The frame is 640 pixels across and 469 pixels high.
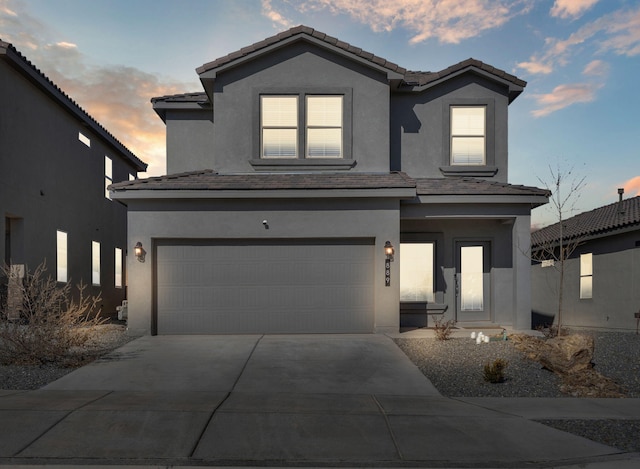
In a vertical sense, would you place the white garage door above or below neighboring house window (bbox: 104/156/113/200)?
below

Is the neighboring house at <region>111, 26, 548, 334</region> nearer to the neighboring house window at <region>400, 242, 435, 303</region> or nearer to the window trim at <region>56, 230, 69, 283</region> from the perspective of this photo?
the neighboring house window at <region>400, 242, 435, 303</region>

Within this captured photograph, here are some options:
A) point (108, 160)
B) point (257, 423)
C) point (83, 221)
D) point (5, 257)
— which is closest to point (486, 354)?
point (257, 423)

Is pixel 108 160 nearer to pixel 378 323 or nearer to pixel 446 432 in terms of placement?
pixel 378 323

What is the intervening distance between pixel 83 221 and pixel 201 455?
16.4 meters

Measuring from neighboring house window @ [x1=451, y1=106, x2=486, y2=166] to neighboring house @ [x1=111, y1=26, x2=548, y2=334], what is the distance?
0.03 meters

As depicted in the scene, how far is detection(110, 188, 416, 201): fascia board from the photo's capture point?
499 inches

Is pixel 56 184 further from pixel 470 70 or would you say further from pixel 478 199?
pixel 470 70

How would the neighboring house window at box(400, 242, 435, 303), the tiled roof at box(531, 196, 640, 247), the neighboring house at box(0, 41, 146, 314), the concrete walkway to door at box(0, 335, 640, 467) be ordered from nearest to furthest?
the concrete walkway to door at box(0, 335, 640, 467), the neighboring house window at box(400, 242, 435, 303), the neighboring house at box(0, 41, 146, 314), the tiled roof at box(531, 196, 640, 247)

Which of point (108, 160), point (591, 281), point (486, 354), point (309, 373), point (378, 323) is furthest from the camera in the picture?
point (108, 160)

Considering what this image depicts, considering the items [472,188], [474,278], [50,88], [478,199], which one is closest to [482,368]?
[478,199]

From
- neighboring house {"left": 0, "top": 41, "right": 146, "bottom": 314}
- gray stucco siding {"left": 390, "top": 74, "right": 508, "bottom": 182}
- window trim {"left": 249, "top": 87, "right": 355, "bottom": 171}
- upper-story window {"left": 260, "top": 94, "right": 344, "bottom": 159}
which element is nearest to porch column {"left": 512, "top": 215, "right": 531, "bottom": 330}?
gray stucco siding {"left": 390, "top": 74, "right": 508, "bottom": 182}

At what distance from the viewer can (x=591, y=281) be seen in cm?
1839

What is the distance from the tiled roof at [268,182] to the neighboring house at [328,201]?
5 cm

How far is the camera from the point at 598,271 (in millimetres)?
17797
